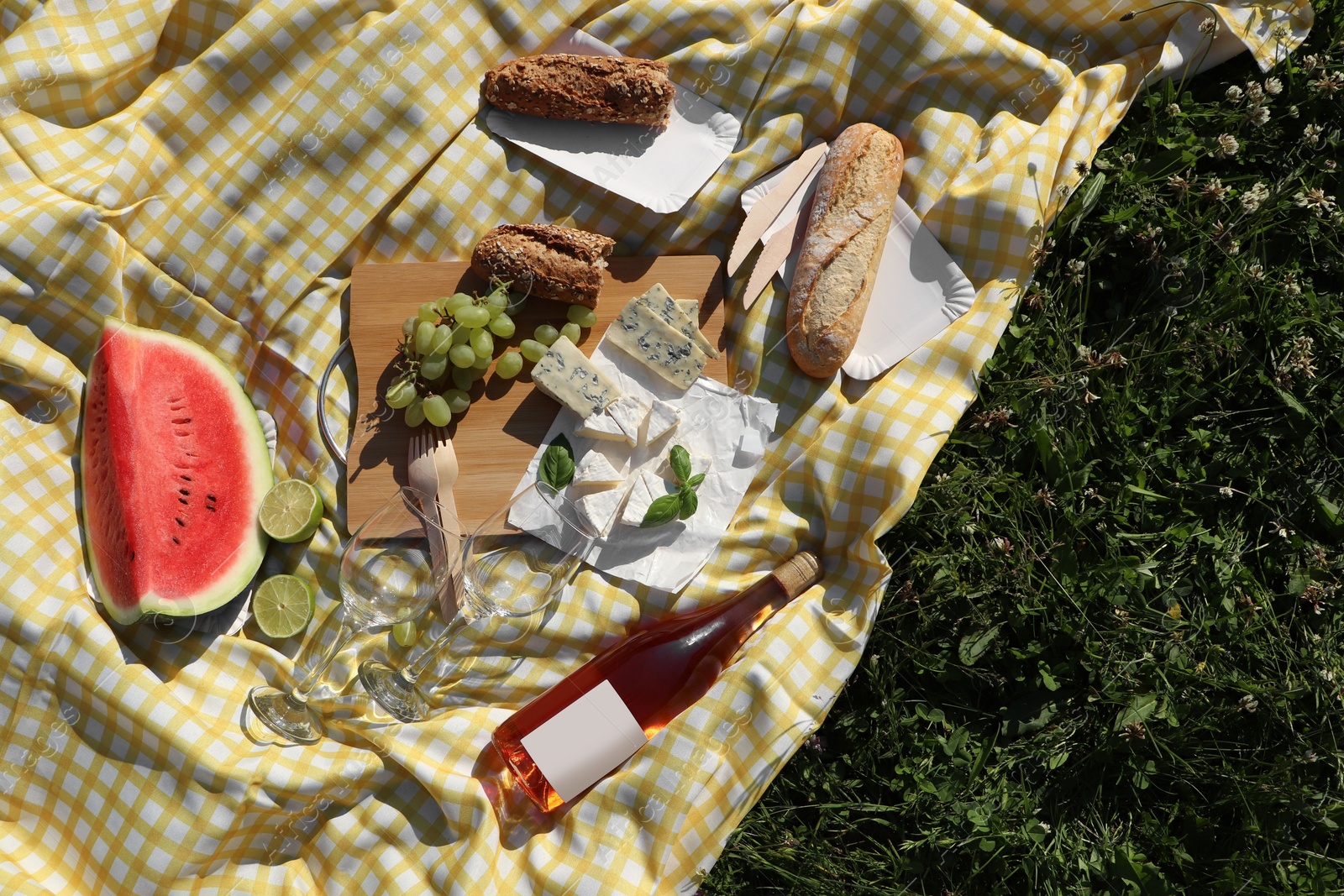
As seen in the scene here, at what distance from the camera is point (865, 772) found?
2660 mm

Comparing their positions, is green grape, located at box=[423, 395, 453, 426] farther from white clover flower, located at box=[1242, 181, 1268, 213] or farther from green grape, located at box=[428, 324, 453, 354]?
white clover flower, located at box=[1242, 181, 1268, 213]

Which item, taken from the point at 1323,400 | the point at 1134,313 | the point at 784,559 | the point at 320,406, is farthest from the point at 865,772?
the point at 320,406

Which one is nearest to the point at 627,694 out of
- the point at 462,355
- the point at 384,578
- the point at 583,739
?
the point at 583,739

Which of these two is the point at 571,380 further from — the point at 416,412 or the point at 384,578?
the point at 384,578

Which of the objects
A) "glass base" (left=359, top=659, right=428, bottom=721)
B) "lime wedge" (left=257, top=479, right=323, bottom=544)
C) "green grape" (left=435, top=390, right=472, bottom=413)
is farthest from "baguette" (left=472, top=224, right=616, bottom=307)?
"glass base" (left=359, top=659, right=428, bottom=721)

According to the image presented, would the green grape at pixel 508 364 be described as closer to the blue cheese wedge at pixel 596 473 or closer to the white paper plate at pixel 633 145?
the blue cheese wedge at pixel 596 473

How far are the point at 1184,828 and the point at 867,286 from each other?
1978 mm

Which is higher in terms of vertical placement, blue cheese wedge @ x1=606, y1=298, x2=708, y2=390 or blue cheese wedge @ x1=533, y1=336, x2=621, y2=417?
blue cheese wedge @ x1=606, y1=298, x2=708, y2=390

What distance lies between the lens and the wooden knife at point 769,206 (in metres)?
2.64

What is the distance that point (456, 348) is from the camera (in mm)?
2449

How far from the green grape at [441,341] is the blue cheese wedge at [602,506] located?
23.8 inches

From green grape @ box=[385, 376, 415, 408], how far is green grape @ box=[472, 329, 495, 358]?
8.8 inches

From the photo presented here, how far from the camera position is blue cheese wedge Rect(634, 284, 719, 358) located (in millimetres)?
2547

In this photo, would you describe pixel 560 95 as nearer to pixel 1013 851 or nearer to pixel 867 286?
pixel 867 286
